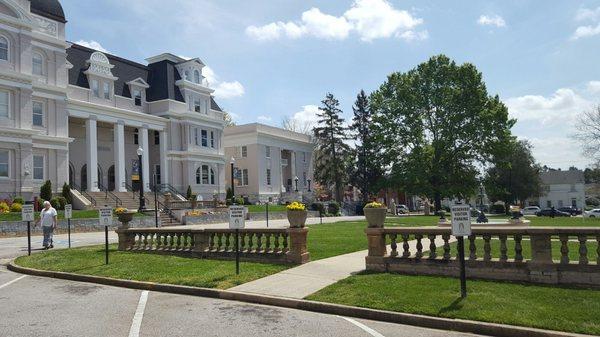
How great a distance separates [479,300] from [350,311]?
2114mm

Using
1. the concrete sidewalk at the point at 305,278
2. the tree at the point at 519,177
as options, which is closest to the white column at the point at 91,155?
the concrete sidewalk at the point at 305,278

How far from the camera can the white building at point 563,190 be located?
→ 326 feet

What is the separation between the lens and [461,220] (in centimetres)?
854

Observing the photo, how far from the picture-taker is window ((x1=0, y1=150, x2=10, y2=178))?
3358cm

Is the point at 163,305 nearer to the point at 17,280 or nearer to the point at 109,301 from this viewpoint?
the point at 109,301

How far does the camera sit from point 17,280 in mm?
12414

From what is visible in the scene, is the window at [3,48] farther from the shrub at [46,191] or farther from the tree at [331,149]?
the tree at [331,149]

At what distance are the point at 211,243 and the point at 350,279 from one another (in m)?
5.56

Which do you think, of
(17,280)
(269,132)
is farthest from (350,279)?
(269,132)

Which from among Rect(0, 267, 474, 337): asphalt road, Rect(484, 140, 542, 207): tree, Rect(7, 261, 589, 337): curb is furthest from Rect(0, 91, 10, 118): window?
Rect(484, 140, 542, 207): tree

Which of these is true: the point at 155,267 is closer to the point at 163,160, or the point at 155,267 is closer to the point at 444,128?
the point at 163,160

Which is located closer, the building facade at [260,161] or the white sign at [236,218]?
the white sign at [236,218]

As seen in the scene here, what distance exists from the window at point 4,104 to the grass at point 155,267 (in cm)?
2183

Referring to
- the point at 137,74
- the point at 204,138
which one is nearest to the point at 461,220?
the point at 137,74
